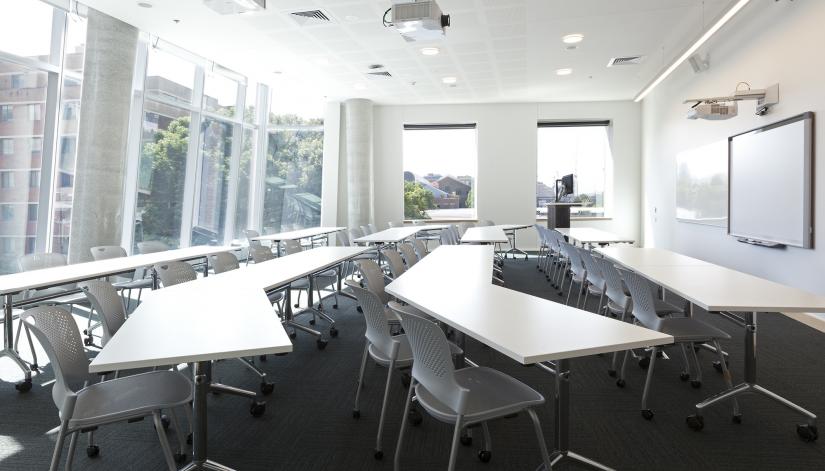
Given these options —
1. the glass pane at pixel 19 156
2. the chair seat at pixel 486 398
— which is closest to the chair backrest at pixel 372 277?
the chair seat at pixel 486 398

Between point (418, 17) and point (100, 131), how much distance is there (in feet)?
13.8

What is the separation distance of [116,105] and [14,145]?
45.8 inches

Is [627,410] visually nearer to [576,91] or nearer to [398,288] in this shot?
[398,288]

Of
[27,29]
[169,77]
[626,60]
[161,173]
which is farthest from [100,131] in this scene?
[626,60]

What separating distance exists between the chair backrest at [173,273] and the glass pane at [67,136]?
3208 mm

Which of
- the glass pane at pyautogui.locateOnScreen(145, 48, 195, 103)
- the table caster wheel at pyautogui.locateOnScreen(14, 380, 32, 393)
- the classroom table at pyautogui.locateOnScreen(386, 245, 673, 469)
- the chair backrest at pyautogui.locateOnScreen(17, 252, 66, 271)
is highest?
the glass pane at pyautogui.locateOnScreen(145, 48, 195, 103)

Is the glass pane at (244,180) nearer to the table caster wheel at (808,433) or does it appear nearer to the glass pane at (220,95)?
the glass pane at (220,95)

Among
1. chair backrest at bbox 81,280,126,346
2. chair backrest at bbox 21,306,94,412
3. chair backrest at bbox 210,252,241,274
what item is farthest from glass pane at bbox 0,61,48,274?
chair backrest at bbox 21,306,94,412

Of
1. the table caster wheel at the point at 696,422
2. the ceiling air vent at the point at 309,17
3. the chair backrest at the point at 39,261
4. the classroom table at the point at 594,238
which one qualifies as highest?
the ceiling air vent at the point at 309,17

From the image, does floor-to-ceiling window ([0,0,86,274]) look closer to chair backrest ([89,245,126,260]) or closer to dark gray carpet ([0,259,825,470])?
chair backrest ([89,245,126,260])

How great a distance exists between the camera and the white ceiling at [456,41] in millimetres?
5656

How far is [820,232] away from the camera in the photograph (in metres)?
4.58

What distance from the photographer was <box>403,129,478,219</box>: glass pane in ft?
38.7

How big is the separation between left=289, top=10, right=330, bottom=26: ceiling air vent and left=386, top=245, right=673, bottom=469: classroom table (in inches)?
170
